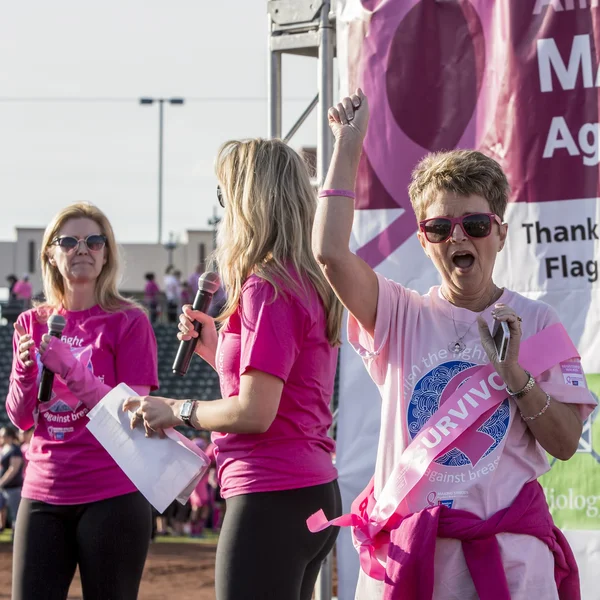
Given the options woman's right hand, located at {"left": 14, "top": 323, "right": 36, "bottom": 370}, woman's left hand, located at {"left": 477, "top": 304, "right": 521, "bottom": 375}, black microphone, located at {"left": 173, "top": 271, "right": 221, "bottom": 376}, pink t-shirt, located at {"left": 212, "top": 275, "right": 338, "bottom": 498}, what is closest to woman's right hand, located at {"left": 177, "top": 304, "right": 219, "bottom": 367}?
black microphone, located at {"left": 173, "top": 271, "right": 221, "bottom": 376}

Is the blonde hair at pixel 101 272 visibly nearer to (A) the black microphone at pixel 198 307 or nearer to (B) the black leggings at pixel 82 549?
(A) the black microphone at pixel 198 307

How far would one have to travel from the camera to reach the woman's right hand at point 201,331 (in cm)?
316

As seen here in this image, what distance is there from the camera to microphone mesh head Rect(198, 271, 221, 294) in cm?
327

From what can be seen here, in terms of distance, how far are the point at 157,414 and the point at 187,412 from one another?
170 millimetres

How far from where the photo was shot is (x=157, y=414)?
9.47ft

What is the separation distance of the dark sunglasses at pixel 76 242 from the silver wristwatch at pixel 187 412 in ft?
4.40

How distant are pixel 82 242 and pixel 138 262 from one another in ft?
133

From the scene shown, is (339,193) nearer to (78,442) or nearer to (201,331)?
(201,331)

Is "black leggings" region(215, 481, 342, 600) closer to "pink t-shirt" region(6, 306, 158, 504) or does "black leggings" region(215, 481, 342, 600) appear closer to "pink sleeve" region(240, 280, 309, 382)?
"pink sleeve" region(240, 280, 309, 382)

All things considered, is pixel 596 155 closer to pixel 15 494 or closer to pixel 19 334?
pixel 19 334

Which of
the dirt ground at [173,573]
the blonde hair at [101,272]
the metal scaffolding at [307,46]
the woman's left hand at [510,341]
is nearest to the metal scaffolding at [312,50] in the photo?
the metal scaffolding at [307,46]

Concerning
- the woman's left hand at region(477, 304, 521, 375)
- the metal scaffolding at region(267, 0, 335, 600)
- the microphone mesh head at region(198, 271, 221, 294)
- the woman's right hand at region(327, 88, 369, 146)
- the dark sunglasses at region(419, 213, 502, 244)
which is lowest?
the woman's left hand at region(477, 304, 521, 375)

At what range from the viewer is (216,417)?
263cm

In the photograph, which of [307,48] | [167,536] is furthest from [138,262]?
[307,48]
